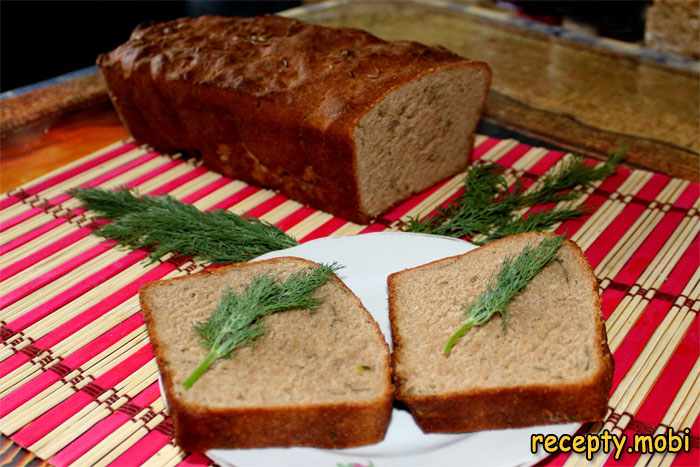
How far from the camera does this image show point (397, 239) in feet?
8.29

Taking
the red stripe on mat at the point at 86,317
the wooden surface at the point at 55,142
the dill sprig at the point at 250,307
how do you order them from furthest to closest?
1. the wooden surface at the point at 55,142
2. the red stripe on mat at the point at 86,317
3. the dill sprig at the point at 250,307

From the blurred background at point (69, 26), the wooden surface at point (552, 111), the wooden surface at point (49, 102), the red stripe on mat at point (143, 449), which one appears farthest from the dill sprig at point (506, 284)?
the blurred background at point (69, 26)

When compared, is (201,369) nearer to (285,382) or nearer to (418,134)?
(285,382)

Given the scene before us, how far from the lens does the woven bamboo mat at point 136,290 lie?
208 cm

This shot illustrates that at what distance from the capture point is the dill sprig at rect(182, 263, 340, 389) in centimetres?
192

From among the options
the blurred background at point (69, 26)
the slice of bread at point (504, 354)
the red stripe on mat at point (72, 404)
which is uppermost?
the slice of bread at point (504, 354)

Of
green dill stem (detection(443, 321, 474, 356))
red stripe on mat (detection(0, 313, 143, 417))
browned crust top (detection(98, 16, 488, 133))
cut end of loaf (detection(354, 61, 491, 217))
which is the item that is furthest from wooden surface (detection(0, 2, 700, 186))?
green dill stem (detection(443, 321, 474, 356))

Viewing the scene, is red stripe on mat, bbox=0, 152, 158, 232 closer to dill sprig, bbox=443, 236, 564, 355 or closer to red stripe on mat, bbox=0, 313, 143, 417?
red stripe on mat, bbox=0, 313, 143, 417

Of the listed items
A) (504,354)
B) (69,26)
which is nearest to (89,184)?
(504,354)

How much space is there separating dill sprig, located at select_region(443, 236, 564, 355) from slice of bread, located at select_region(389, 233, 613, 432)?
0.10ft

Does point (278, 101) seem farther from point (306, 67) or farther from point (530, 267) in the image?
point (530, 267)

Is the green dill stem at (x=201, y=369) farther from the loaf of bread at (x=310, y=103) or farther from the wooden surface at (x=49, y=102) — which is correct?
→ the wooden surface at (x=49, y=102)

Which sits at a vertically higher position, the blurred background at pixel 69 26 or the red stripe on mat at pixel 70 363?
the red stripe on mat at pixel 70 363

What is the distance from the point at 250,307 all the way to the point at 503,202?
1.32 metres
